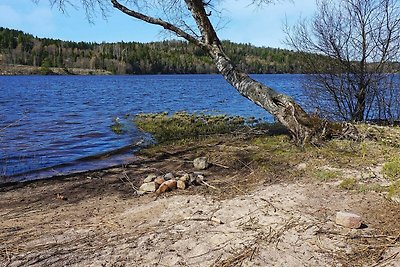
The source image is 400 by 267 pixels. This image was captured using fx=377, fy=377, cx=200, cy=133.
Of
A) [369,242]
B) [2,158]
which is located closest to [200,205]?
[369,242]

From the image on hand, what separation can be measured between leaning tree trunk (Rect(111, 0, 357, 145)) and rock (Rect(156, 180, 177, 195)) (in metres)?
3.55

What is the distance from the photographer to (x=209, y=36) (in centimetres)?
977

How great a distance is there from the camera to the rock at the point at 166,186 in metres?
5.96

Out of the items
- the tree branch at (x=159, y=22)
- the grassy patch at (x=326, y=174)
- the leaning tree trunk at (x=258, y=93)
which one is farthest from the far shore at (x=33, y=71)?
the grassy patch at (x=326, y=174)

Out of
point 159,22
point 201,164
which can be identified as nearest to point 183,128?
point 159,22

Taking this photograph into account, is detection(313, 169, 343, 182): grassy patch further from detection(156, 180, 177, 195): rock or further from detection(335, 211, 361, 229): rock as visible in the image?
detection(156, 180, 177, 195): rock

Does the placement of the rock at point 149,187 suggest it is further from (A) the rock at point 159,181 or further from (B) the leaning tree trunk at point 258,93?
(B) the leaning tree trunk at point 258,93

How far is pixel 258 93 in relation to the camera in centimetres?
898

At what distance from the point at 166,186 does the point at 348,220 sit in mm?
2828

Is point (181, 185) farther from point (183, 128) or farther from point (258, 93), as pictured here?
point (183, 128)

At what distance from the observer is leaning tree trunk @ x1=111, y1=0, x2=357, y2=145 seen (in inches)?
333

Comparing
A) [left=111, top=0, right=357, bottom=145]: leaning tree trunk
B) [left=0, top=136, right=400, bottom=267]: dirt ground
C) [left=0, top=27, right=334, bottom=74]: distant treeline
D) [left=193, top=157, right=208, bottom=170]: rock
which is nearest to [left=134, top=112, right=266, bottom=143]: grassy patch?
[left=111, top=0, right=357, bottom=145]: leaning tree trunk

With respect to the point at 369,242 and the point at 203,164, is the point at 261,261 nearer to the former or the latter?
the point at 369,242

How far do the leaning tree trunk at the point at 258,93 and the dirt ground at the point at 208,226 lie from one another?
2050 millimetres
